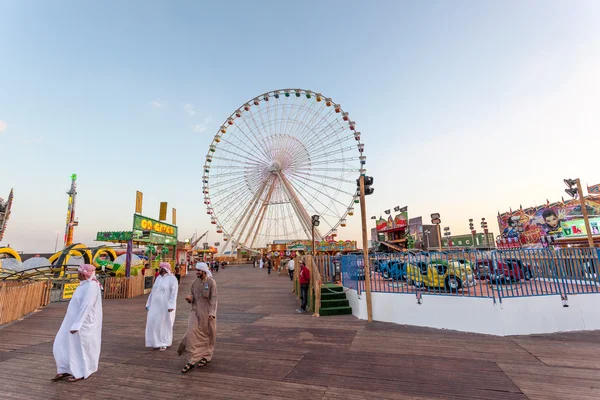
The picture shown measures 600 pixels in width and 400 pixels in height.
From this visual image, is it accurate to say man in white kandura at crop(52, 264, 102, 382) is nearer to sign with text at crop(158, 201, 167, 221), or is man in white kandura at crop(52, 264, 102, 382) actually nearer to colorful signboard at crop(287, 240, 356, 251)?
sign with text at crop(158, 201, 167, 221)

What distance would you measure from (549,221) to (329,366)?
44.5m

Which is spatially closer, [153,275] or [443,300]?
[443,300]

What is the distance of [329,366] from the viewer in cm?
446

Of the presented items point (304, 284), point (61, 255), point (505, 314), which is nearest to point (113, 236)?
point (61, 255)

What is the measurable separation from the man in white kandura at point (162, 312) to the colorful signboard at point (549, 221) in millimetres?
41401

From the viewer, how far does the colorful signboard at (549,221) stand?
32.2m

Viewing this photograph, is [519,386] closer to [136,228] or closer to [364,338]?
[364,338]

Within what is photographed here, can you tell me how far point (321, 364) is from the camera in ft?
14.9

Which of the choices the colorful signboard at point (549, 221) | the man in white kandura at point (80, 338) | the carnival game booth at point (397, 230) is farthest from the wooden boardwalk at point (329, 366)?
the carnival game booth at point (397, 230)

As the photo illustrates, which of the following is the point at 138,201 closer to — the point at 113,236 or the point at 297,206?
the point at 113,236

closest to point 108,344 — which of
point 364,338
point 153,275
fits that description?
point 364,338

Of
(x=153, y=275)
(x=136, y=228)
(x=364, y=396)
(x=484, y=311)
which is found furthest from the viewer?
(x=136, y=228)

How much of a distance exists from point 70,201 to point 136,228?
43.4m

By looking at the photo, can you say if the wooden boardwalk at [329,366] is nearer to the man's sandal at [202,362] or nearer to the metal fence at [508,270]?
the man's sandal at [202,362]
